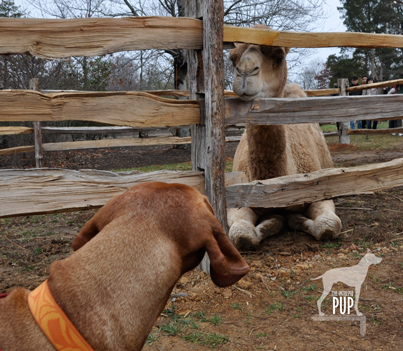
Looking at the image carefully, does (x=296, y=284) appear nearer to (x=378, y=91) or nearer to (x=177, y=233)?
(x=177, y=233)

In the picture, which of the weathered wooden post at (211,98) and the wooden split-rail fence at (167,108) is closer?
the wooden split-rail fence at (167,108)

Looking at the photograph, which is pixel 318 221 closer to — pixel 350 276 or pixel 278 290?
pixel 350 276

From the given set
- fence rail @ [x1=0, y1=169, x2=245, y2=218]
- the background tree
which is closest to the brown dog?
fence rail @ [x1=0, y1=169, x2=245, y2=218]

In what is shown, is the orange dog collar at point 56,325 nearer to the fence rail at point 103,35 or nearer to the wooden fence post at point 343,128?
the fence rail at point 103,35

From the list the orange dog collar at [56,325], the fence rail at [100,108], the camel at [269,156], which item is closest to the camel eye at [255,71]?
the camel at [269,156]

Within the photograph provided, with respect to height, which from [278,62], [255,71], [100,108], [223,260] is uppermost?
[278,62]

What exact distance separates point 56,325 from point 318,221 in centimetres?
309

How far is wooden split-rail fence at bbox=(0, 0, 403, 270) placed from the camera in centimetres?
274

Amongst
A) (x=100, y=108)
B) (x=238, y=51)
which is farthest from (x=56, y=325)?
(x=238, y=51)

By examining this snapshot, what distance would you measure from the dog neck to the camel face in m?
2.13

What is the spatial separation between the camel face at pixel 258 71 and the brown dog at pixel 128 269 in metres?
1.91

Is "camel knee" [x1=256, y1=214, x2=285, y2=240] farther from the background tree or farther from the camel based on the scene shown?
the background tree

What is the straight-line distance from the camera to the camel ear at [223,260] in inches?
58.4

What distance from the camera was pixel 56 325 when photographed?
130cm
